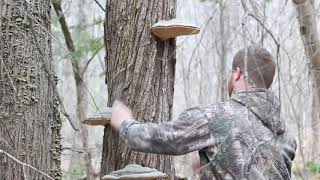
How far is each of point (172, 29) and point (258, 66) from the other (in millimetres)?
665

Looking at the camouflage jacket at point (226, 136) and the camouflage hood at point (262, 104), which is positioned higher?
the camouflage hood at point (262, 104)

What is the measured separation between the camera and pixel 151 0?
13.6ft

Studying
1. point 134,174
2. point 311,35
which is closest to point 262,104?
point 134,174

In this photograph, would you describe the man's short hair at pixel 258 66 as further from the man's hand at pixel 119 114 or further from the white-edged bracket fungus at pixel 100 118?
the white-edged bracket fungus at pixel 100 118

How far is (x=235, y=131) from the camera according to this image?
352 centimetres

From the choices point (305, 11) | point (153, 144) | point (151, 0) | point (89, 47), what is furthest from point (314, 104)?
point (153, 144)

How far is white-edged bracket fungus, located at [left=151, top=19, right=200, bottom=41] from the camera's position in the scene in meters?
3.80

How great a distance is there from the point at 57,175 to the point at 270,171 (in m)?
1.73

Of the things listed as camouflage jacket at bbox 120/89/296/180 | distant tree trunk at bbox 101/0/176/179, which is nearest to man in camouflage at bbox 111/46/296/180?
camouflage jacket at bbox 120/89/296/180

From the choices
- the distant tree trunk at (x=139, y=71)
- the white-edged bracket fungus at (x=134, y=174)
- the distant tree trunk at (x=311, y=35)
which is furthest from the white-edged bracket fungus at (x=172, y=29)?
the distant tree trunk at (x=311, y=35)

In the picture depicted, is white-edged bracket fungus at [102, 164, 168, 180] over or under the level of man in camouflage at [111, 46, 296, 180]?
under

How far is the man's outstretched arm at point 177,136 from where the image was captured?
3445mm

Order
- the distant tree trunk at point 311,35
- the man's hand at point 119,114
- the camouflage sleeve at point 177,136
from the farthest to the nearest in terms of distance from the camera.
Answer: the distant tree trunk at point 311,35 → the man's hand at point 119,114 → the camouflage sleeve at point 177,136

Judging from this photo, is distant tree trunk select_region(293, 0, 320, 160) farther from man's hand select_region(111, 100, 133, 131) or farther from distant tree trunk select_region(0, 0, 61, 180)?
distant tree trunk select_region(0, 0, 61, 180)
